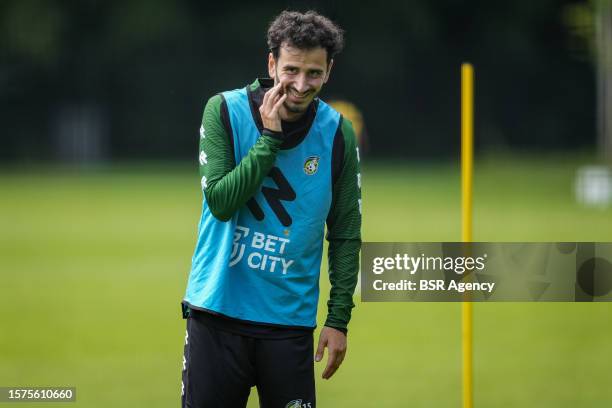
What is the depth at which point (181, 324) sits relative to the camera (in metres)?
9.07

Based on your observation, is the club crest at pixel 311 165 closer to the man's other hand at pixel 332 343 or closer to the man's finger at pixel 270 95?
the man's finger at pixel 270 95

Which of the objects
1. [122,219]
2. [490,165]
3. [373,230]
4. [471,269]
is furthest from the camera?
[490,165]

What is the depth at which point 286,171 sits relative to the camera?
3.61 meters

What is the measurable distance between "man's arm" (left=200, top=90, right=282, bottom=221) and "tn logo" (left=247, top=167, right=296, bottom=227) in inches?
5.1

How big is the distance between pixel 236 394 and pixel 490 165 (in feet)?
96.0

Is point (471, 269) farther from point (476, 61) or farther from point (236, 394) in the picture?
point (476, 61)

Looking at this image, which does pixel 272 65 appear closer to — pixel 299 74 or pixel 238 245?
pixel 299 74

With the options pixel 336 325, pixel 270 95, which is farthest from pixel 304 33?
pixel 336 325

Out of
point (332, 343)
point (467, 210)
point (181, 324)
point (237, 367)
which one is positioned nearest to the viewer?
point (237, 367)

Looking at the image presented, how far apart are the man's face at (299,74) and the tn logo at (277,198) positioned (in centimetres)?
22

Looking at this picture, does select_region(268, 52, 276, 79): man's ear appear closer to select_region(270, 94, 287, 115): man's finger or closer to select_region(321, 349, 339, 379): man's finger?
select_region(270, 94, 287, 115): man's finger

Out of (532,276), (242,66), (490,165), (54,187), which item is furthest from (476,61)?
(532,276)

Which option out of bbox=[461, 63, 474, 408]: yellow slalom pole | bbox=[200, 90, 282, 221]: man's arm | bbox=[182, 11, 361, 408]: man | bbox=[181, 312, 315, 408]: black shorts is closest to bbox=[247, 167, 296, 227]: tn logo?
bbox=[182, 11, 361, 408]: man

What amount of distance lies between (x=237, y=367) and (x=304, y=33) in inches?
45.3
